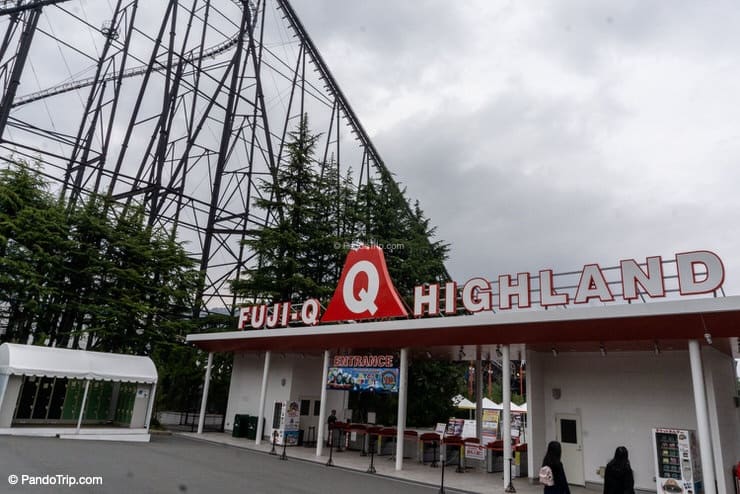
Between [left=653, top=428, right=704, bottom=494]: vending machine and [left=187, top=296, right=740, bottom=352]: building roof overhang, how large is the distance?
7.62ft

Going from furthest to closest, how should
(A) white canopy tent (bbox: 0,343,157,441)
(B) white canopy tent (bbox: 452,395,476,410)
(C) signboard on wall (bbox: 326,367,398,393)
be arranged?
(B) white canopy tent (bbox: 452,395,476,410) → (A) white canopy tent (bbox: 0,343,157,441) → (C) signboard on wall (bbox: 326,367,398,393)

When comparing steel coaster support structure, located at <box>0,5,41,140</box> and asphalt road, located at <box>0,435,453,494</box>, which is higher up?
steel coaster support structure, located at <box>0,5,41,140</box>

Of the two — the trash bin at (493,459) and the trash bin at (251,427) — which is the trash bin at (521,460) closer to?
the trash bin at (493,459)

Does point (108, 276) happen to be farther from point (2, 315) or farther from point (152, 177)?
point (152, 177)

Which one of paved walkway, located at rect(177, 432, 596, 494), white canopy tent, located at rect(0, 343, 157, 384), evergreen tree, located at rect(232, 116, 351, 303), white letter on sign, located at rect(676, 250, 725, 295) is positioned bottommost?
paved walkway, located at rect(177, 432, 596, 494)

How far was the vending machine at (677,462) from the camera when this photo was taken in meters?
11.0

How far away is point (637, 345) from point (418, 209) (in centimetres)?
2118

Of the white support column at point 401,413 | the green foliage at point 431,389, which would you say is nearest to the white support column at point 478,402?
the white support column at point 401,413

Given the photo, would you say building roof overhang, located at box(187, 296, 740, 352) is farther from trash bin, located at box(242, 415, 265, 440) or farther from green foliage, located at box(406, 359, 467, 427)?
green foliage, located at box(406, 359, 467, 427)

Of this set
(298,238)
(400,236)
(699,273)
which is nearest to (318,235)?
(298,238)

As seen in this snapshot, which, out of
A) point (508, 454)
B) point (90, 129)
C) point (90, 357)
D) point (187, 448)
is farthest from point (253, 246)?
point (508, 454)

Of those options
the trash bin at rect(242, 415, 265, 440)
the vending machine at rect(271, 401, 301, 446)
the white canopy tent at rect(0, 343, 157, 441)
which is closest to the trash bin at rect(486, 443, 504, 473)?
the vending machine at rect(271, 401, 301, 446)

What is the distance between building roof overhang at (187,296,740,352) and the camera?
9758 mm

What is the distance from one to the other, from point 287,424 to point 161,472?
7.77 metres
